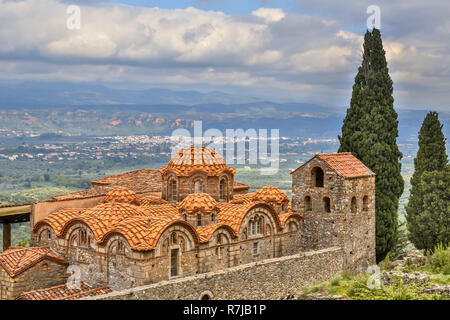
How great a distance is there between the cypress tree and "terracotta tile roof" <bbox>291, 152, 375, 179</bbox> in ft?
18.8

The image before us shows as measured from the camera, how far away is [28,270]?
20.9 m

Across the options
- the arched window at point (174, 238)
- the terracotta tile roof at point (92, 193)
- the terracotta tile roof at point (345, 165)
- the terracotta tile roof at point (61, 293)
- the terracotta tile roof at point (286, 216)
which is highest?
the terracotta tile roof at point (345, 165)

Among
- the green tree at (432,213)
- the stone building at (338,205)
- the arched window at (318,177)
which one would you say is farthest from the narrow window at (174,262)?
the green tree at (432,213)

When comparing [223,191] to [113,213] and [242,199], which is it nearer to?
[242,199]

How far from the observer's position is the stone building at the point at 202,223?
2047 cm

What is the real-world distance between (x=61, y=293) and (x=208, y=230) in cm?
637

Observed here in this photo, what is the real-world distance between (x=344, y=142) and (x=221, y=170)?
8.36 metres

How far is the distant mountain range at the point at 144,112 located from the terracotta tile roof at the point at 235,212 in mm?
51950

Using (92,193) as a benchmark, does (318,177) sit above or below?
above

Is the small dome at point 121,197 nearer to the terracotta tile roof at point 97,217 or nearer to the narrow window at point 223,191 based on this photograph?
the terracotta tile roof at point 97,217

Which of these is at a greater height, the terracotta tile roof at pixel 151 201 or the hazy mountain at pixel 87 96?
the hazy mountain at pixel 87 96

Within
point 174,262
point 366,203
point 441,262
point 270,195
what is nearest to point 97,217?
point 174,262
